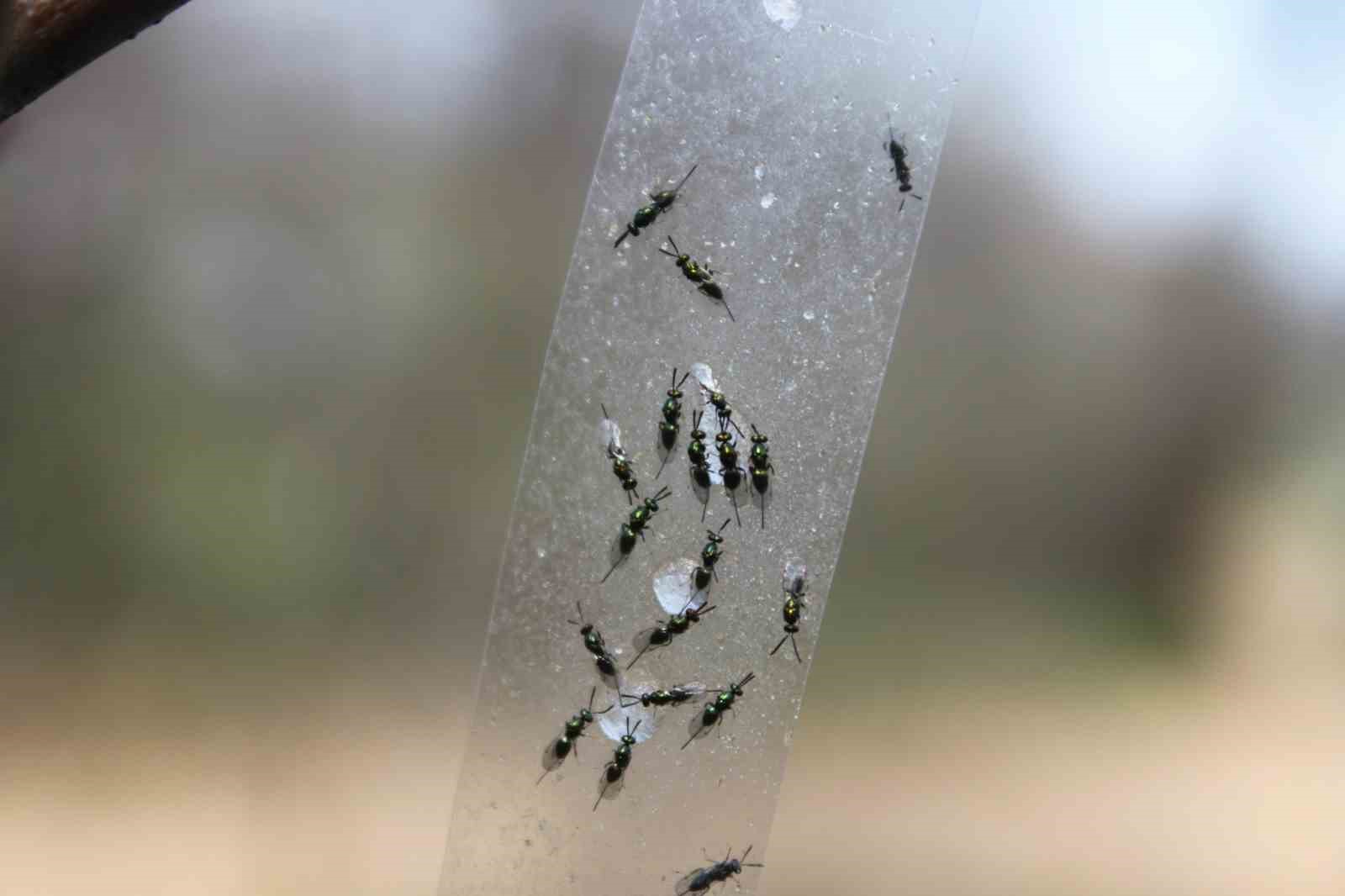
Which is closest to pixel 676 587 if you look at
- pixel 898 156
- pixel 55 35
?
pixel 898 156

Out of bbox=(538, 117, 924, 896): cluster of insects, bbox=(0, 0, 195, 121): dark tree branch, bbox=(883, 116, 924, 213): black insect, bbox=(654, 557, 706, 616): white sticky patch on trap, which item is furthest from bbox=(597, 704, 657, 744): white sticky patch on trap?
bbox=(0, 0, 195, 121): dark tree branch

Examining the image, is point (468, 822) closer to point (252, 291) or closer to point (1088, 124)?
point (252, 291)

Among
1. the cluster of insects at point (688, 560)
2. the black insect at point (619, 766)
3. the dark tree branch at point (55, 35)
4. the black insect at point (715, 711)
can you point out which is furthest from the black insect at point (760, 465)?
the dark tree branch at point (55, 35)

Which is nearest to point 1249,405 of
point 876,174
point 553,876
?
point 876,174

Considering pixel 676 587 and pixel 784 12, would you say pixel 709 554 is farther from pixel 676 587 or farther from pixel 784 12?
pixel 784 12

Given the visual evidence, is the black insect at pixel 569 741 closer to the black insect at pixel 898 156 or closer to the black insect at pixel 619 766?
the black insect at pixel 619 766

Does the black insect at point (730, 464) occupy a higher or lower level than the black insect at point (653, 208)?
lower

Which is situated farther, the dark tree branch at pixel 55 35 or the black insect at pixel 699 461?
the black insect at pixel 699 461
